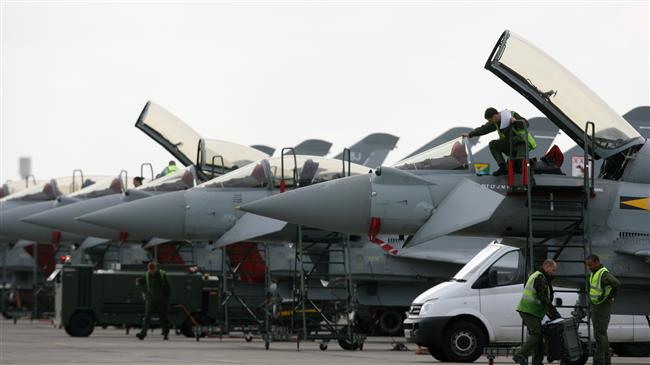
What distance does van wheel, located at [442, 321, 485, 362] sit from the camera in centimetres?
1698

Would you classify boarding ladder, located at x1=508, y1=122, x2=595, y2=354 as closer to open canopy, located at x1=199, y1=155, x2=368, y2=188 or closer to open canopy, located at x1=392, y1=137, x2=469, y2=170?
open canopy, located at x1=392, y1=137, x2=469, y2=170

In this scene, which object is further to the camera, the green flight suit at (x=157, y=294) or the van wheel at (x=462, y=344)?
the green flight suit at (x=157, y=294)

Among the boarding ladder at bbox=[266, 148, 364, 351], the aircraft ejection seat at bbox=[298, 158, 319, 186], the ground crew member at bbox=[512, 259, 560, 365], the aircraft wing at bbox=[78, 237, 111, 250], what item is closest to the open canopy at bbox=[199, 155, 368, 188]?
the aircraft ejection seat at bbox=[298, 158, 319, 186]

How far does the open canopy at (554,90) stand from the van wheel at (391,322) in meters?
9.48

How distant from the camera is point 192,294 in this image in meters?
24.9

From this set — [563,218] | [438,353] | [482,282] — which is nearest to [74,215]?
[438,353]

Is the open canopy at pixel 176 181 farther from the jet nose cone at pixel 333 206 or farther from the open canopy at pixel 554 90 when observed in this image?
the open canopy at pixel 554 90

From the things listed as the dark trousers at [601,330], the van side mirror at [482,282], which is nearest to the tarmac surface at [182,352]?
the van side mirror at [482,282]

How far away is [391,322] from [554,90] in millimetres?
9857

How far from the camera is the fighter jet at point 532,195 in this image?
14.9 meters

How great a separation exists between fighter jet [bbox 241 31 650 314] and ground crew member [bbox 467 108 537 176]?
0.82 ft

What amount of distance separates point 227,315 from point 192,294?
2.05m

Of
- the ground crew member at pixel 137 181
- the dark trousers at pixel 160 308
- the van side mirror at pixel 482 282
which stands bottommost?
the dark trousers at pixel 160 308

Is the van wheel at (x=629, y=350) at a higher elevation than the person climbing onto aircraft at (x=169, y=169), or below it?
below
